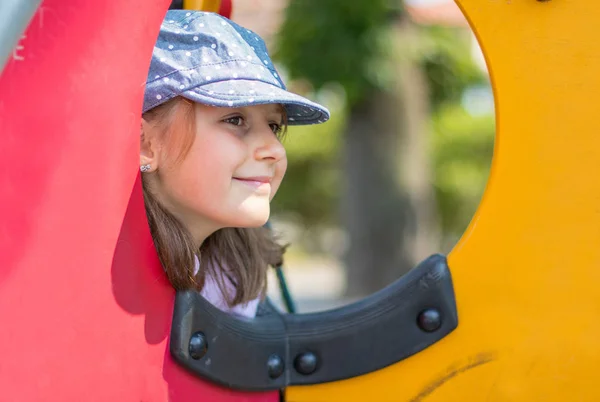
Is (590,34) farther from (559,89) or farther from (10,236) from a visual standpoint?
(10,236)

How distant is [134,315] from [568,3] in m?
0.64

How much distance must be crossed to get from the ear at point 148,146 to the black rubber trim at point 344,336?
248 millimetres

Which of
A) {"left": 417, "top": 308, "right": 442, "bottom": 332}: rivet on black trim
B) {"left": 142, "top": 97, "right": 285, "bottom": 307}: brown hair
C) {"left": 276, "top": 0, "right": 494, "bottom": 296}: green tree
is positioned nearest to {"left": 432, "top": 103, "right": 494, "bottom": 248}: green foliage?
{"left": 276, "top": 0, "right": 494, "bottom": 296}: green tree

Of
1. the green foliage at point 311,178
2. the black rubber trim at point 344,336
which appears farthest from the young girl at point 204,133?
the green foliage at point 311,178

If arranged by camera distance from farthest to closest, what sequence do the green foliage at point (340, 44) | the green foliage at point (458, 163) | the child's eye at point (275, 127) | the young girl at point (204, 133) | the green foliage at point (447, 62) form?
the green foliage at point (458, 163) → the green foliage at point (447, 62) → the green foliage at point (340, 44) → the child's eye at point (275, 127) → the young girl at point (204, 133)

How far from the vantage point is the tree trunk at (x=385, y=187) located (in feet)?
16.4

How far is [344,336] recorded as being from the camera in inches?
41.8

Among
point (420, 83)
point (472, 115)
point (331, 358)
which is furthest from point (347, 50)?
point (472, 115)

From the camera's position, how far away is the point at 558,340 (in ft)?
3.33

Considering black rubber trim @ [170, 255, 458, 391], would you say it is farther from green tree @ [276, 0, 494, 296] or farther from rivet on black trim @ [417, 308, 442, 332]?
green tree @ [276, 0, 494, 296]

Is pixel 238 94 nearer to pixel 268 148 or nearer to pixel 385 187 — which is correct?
pixel 268 148

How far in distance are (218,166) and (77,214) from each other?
257mm

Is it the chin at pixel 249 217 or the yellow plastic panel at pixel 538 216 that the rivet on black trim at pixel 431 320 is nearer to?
the yellow plastic panel at pixel 538 216

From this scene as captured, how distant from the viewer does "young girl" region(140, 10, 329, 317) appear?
1.07m
